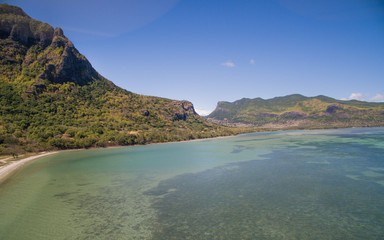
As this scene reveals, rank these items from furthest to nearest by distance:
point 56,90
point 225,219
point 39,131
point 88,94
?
point 88,94 < point 56,90 < point 39,131 < point 225,219

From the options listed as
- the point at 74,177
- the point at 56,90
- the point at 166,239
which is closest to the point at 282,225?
the point at 166,239

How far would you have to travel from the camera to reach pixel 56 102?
9838 cm

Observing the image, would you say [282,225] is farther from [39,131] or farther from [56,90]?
[56,90]

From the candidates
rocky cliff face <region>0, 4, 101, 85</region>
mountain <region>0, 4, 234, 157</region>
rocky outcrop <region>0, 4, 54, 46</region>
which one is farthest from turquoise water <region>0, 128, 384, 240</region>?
rocky outcrop <region>0, 4, 54, 46</region>

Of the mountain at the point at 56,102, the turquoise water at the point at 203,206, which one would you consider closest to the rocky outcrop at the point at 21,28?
the mountain at the point at 56,102

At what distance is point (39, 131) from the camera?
71812 mm

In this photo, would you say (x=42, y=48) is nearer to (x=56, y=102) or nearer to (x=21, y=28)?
(x=21, y=28)

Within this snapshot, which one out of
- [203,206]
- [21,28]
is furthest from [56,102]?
[203,206]

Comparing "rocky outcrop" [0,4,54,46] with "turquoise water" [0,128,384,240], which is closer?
"turquoise water" [0,128,384,240]

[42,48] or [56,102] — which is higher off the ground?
[42,48]

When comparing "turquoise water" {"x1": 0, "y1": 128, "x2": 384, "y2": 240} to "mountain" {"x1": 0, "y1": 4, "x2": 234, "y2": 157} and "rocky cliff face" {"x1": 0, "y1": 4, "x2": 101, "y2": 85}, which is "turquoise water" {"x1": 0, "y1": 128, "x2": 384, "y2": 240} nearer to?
"mountain" {"x1": 0, "y1": 4, "x2": 234, "y2": 157}

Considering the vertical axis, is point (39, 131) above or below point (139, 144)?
above

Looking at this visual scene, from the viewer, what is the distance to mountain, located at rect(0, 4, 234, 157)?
7362cm

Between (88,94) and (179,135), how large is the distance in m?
58.4
